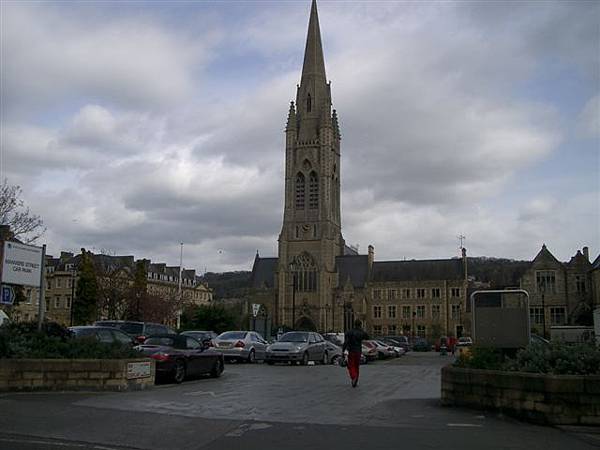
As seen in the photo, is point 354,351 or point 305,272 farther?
point 305,272

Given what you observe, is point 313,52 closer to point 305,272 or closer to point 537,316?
point 305,272

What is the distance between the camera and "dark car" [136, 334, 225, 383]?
59.4 feet

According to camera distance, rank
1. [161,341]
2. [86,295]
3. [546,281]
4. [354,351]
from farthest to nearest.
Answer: [546,281]
[86,295]
[161,341]
[354,351]

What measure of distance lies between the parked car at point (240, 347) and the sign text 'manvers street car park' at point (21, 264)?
537 inches

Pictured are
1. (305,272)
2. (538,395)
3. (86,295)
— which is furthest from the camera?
(305,272)

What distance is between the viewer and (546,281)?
76.1 m

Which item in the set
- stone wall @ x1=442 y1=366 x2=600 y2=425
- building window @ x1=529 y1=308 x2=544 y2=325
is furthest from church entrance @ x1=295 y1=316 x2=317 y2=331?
stone wall @ x1=442 y1=366 x2=600 y2=425

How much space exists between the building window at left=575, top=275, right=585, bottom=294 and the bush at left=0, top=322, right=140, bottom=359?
225 feet

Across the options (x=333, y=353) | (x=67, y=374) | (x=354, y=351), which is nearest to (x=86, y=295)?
(x=333, y=353)

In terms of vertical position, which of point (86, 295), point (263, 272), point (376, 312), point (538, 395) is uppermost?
point (263, 272)

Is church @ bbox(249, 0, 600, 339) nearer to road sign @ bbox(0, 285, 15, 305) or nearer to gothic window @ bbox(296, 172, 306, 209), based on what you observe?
gothic window @ bbox(296, 172, 306, 209)

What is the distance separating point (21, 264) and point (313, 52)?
97.8 m

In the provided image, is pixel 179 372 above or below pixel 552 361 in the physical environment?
below

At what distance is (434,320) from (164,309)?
4762 cm
